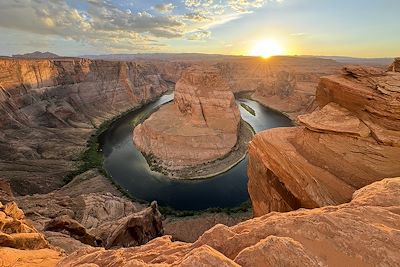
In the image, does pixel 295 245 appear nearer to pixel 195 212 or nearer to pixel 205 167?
pixel 195 212

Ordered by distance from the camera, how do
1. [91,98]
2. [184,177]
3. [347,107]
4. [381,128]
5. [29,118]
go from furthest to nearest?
[91,98], [29,118], [184,177], [347,107], [381,128]

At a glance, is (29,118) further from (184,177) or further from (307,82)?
(307,82)

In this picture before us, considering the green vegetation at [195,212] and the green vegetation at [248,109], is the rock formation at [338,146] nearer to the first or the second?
the green vegetation at [195,212]

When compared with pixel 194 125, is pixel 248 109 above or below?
below

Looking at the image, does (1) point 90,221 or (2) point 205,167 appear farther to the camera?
(2) point 205,167

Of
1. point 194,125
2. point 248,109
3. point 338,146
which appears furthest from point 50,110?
point 338,146

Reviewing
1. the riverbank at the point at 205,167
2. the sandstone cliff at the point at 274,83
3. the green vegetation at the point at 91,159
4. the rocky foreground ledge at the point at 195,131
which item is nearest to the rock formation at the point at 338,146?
the riverbank at the point at 205,167

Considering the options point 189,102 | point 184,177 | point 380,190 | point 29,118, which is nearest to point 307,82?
point 189,102

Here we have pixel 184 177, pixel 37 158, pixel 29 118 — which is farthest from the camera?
pixel 29 118
